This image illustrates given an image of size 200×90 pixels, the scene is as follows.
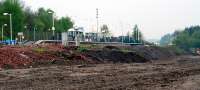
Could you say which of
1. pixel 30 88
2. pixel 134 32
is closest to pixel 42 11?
pixel 134 32

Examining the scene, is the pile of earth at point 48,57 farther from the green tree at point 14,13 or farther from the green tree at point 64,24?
the green tree at point 64,24

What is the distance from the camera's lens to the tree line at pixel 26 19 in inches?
3875

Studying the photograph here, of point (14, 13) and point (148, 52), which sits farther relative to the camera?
point (14, 13)

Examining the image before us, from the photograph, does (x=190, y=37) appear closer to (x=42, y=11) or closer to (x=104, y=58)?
(x=42, y=11)

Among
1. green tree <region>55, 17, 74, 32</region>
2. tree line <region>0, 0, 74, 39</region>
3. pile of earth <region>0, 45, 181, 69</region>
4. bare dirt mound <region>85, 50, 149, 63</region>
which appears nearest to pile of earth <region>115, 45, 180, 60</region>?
bare dirt mound <region>85, 50, 149, 63</region>

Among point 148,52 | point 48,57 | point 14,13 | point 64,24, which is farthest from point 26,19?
point 48,57

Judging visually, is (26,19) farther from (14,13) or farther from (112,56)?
(112,56)

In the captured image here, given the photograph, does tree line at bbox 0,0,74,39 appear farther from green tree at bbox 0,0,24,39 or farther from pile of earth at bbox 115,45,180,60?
pile of earth at bbox 115,45,180,60

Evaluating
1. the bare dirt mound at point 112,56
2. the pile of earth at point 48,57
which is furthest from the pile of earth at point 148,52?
the pile of earth at point 48,57

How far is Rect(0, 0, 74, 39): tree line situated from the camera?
98.4 meters

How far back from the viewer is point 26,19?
11444 cm

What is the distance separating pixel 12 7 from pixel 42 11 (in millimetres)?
30495

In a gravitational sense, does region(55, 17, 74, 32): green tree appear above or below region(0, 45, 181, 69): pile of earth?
above

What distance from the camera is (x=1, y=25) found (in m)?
100
